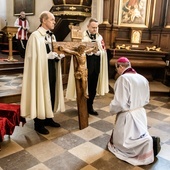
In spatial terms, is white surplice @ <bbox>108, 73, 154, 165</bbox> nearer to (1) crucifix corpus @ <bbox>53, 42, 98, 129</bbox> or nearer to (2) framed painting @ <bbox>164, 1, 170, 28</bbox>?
(1) crucifix corpus @ <bbox>53, 42, 98, 129</bbox>

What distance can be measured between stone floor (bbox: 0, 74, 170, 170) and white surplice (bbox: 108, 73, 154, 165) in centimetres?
11

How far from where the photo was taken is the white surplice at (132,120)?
89.5 inches

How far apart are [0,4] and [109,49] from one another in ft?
20.7

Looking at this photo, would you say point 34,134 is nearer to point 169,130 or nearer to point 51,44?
point 51,44

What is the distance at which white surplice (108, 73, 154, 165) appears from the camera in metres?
2.27

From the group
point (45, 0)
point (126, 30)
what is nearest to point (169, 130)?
point (126, 30)

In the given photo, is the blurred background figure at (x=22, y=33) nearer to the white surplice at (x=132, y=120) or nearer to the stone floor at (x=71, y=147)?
the stone floor at (x=71, y=147)

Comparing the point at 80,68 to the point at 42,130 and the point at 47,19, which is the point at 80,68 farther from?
the point at 42,130

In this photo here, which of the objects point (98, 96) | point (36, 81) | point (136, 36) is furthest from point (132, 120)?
point (136, 36)

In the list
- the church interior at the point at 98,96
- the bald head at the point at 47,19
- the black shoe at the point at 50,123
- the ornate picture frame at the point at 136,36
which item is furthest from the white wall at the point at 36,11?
the black shoe at the point at 50,123

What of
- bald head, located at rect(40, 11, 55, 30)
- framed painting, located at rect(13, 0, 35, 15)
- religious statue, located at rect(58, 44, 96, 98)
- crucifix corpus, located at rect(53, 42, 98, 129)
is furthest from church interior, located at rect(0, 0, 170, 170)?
bald head, located at rect(40, 11, 55, 30)

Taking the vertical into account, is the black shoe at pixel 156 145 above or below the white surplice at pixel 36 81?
below

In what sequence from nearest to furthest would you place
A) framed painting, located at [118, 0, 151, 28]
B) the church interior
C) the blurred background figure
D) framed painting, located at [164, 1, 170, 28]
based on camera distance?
the church interior, framed painting, located at [164, 1, 170, 28], framed painting, located at [118, 0, 151, 28], the blurred background figure

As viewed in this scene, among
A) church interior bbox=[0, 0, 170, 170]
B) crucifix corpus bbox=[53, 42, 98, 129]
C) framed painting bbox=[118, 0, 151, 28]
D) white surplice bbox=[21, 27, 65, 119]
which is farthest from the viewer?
framed painting bbox=[118, 0, 151, 28]
